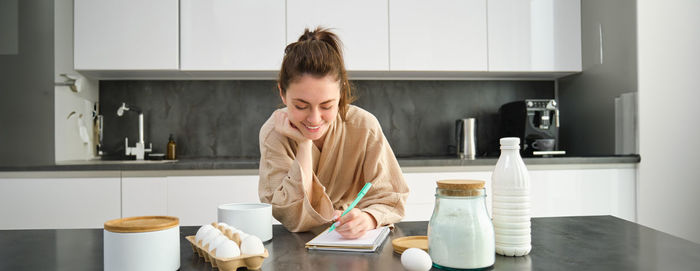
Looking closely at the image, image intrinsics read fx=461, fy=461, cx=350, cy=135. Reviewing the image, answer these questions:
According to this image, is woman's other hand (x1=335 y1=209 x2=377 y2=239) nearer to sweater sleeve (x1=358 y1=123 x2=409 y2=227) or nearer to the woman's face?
sweater sleeve (x1=358 y1=123 x2=409 y2=227)

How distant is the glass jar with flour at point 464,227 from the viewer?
759 millimetres

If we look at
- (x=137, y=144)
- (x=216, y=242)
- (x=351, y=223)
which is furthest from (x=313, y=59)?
(x=137, y=144)

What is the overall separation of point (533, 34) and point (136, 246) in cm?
273

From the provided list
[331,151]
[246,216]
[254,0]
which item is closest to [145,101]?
[254,0]

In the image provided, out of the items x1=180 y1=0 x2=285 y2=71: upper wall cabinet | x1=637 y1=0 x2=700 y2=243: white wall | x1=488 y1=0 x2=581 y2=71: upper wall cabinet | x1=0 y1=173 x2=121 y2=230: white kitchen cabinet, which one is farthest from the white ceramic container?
x1=637 y1=0 x2=700 y2=243: white wall

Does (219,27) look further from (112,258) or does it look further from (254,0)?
(112,258)

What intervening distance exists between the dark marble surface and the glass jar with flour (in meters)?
0.06

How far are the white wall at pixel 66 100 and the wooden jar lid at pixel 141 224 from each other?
80.2 inches

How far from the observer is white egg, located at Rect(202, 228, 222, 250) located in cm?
82

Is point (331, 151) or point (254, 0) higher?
point (254, 0)

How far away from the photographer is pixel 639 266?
2.63 feet

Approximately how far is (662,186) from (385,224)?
7.06 feet

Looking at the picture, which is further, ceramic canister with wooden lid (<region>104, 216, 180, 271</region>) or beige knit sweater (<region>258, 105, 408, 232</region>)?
beige knit sweater (<region>258, 105, 408, 232</region>)

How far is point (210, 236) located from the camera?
824 mm
